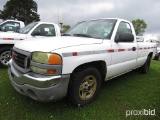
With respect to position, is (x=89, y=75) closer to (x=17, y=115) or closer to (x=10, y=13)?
(x=17, y=115)

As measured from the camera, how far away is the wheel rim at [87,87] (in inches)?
128

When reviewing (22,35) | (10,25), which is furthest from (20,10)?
(22,35)

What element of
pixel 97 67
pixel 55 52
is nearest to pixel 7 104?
pixel 55 52

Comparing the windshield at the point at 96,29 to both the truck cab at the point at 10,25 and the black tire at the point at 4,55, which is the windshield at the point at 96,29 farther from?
the truck cab at the point at 10,25

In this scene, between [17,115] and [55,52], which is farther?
[17,115]

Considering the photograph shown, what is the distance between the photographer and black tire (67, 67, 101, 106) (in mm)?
2986

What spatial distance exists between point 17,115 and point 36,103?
459 millimetres

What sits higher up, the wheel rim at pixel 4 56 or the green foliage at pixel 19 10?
the green foliage at pixel 19 10

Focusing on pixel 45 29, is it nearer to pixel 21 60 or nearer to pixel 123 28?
pixel 123 28

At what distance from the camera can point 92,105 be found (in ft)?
11.3

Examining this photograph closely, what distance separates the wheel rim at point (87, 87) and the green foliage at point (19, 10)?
42138mm

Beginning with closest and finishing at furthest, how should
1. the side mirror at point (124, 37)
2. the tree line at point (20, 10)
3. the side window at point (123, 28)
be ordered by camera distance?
the side mirror at point (124, 37) → the side window at point (123, 28) → the tree line at point (20, 10)

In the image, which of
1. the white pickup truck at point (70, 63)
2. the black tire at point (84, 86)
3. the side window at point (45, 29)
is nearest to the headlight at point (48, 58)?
the white pickup truck at point (70, 63)

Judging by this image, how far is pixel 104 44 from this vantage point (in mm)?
3479
